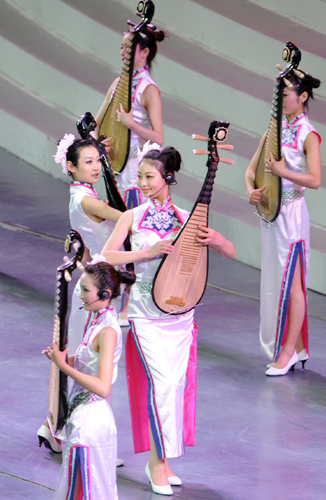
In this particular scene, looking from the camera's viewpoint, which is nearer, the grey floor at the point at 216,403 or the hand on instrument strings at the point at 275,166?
the grey floor at the point at 216,403

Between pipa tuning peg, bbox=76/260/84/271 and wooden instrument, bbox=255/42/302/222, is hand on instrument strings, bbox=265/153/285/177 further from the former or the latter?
pipa tuning peg, bbox=76/260/84/271

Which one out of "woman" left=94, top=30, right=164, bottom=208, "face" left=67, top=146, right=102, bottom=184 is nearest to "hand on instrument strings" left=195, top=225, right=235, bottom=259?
"face" left=67, top=146, right=102, bottom=184

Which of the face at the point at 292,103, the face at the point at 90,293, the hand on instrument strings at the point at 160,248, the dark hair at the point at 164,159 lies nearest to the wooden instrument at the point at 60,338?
the face at the point at 90,293

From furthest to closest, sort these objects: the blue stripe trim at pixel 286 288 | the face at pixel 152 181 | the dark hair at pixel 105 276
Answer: the blue stripe trim at pixel 286 288 < the face at pixel 152 181 < the dark hair at pixel 105 276

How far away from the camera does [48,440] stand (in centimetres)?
511

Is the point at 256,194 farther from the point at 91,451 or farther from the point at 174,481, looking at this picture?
the point at 91,451

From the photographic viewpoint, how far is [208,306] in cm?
745

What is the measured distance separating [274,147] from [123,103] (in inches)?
41.3

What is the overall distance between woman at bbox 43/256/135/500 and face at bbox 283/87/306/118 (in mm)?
2192

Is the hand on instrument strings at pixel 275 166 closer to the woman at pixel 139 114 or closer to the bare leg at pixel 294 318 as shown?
the bare leg at pixel 294 318

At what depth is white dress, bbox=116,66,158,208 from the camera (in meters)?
6.72

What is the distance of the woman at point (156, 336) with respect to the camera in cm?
473

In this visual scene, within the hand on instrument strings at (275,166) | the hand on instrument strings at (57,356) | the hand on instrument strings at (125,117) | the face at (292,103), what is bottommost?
the hand on instrument strings at (57,356)

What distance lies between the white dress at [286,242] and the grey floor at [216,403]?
11.1 inches
